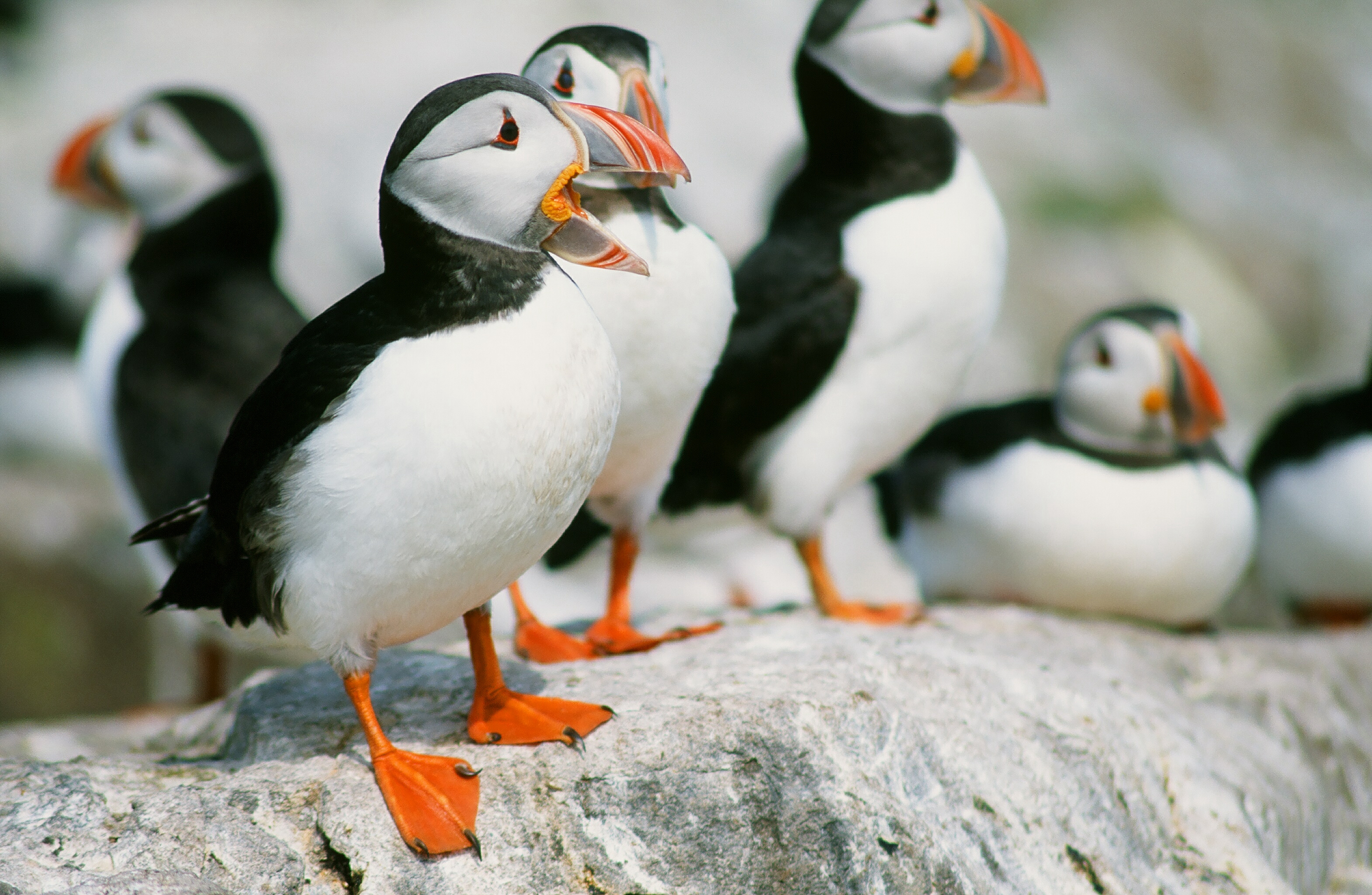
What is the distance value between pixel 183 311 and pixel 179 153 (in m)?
0.64

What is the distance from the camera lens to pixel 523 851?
2.64m

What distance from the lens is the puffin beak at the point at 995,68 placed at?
13.8 ft

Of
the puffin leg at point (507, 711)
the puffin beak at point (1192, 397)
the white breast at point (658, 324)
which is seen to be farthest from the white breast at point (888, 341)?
the puffin leg at point (507, 711)

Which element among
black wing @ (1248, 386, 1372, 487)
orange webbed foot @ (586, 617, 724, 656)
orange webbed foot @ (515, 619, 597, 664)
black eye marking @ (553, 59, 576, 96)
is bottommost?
black wing @ (1248, 386, 1372, 487)

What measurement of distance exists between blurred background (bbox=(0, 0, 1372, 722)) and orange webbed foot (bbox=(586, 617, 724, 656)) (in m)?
3.65

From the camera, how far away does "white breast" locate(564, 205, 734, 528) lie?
3256 millimetres

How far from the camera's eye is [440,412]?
241 centimetres

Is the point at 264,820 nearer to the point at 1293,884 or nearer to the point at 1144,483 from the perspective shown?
the point at 1293,884

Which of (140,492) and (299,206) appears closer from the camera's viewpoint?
(140,492)

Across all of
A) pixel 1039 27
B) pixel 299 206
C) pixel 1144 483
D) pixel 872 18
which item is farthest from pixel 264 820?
pixel 1039 27

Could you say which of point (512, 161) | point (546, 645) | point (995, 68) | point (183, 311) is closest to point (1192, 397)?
point (995, 68)

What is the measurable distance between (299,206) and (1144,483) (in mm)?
6733

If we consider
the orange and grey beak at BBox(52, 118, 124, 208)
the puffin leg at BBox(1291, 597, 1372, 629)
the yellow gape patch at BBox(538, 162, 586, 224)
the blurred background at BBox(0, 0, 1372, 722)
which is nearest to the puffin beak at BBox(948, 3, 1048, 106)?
the yellow gape patch at BBox(538, 162, 586, 224)

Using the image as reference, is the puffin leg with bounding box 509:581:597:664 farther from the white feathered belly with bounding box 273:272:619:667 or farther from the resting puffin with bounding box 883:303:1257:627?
the resting puffin with bounding box 883:303:1257:627
